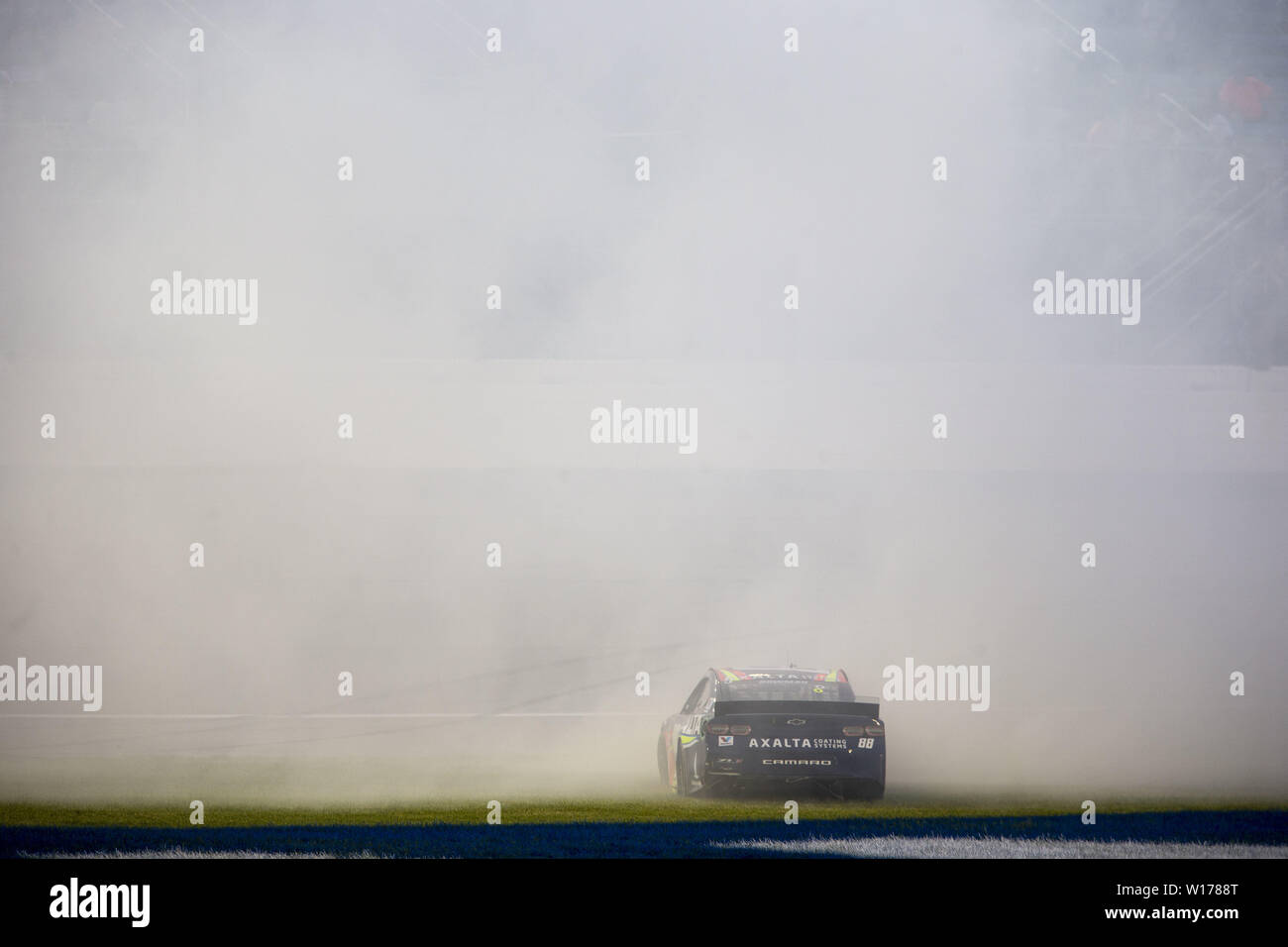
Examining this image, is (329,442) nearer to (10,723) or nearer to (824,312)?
(10,723)

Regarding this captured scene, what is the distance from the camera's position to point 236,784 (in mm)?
8875

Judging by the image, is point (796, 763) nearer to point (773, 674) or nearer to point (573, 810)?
point (773, 674)

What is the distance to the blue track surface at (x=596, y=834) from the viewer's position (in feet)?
17.8

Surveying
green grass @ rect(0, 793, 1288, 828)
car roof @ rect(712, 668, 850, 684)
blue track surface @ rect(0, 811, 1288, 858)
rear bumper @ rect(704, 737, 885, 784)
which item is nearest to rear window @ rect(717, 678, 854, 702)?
car roof @ rect(712, 668, 850, 684)

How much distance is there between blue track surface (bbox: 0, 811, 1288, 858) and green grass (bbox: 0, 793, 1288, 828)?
1.30ft

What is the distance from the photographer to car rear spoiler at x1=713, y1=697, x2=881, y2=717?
753 cm

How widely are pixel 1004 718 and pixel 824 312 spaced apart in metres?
5.45

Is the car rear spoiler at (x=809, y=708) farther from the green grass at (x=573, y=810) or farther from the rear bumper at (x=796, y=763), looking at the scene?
→ the green grass at (x=573, y=810)

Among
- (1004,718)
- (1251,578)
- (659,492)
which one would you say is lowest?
(1004,718)

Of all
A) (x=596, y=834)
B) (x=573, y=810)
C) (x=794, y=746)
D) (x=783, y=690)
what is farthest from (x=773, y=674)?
(x=596, y=834)

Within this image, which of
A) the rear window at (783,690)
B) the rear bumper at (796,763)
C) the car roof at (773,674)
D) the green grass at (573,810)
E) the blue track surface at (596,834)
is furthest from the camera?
the car roof at (773,674)

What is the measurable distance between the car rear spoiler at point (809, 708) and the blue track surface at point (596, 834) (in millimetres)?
835

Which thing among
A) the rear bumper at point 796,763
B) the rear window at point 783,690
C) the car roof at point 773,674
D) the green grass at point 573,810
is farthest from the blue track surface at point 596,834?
the car roof at point 773,674

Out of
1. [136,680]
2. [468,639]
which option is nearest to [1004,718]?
[468,639]
